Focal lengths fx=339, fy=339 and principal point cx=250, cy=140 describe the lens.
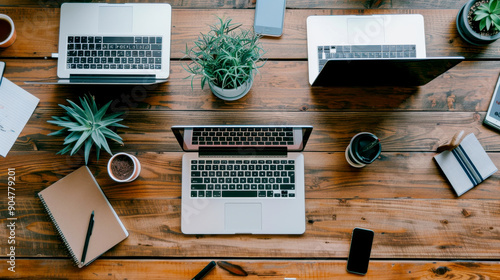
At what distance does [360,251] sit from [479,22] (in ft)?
3.00

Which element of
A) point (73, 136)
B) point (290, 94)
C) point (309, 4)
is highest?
point (309, 4)

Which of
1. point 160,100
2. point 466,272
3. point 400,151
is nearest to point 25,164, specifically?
point 160,100

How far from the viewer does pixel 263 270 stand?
46.0 inches

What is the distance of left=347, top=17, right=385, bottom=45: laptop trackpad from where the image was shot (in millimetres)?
1202

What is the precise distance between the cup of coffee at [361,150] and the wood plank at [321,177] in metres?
0.04

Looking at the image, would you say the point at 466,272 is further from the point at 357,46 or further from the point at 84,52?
the point at 84,52

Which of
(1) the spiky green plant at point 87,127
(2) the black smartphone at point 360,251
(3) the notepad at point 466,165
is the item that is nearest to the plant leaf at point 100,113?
(1) the spiky green plant at point 87,127

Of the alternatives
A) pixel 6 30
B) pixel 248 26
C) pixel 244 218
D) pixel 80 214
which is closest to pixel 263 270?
pixel 244 218

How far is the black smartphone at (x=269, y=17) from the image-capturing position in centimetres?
123

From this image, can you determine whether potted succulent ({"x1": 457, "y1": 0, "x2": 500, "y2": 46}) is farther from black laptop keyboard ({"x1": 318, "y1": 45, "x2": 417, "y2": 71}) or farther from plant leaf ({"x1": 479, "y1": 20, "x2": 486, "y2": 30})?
black laptop keyboard ({"x1": 318, "y1": 45, "x2": 417, "y2": 71})

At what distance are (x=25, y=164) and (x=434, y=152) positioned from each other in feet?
4.81

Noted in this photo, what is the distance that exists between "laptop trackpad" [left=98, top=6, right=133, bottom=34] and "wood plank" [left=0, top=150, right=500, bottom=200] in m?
0.45

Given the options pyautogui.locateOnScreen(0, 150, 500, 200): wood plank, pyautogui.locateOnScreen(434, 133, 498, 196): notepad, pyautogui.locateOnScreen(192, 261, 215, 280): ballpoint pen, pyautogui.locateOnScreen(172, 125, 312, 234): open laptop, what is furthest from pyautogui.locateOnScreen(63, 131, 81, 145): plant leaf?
pyautogui.locateOnScreen(434, 133, 498, 196): notepad

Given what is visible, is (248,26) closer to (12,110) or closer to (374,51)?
(374,51)
